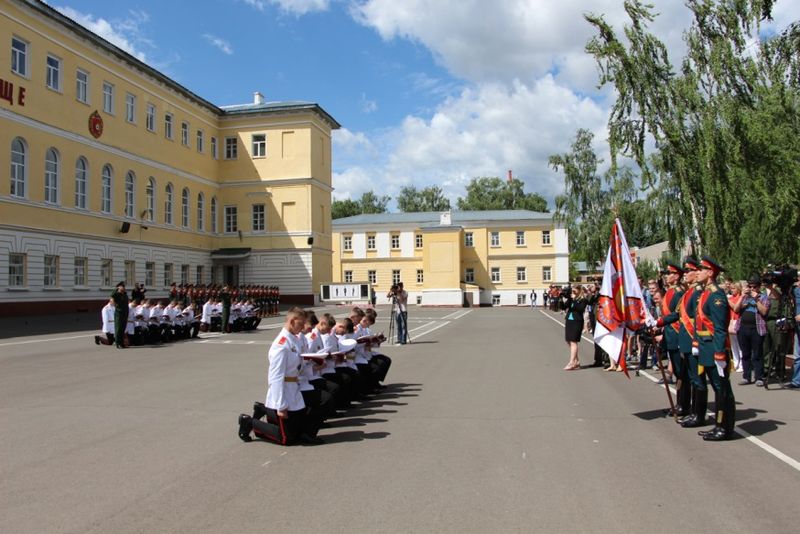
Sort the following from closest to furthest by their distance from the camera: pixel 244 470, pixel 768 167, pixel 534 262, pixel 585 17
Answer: pixel 244 470 < pixel 768 167 < pixel 585 17 < pixel 534 262

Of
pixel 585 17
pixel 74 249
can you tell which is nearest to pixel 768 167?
pixel 585 17

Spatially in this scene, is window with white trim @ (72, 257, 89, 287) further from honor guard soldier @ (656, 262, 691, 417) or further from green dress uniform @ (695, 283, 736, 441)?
green dress uniform @ (695, 283, 736, 441)

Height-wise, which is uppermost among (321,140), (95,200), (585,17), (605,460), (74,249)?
(321,140)

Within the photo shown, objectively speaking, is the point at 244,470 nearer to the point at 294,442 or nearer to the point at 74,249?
the point at 294,442

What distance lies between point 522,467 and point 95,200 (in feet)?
128

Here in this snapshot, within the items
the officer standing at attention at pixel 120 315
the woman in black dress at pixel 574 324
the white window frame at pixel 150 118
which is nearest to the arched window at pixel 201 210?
the white window frame at pixel 150 118

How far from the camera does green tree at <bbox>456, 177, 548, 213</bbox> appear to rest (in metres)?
112

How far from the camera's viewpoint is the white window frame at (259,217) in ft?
192

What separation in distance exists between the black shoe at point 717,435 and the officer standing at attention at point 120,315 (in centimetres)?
1656

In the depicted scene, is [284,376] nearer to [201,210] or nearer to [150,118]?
[150,118]

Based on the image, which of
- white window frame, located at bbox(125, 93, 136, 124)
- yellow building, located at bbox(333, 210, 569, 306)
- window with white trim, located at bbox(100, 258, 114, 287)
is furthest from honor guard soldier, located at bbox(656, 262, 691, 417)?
yellow building, located at bbox(333, 210, 569, 306)

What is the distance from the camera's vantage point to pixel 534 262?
254 feet

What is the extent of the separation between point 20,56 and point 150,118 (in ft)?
43.1

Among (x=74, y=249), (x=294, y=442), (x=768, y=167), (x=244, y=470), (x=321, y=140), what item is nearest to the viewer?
(x=244, y=470)
